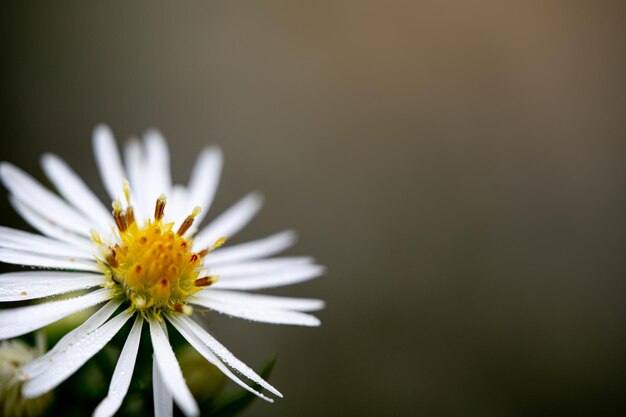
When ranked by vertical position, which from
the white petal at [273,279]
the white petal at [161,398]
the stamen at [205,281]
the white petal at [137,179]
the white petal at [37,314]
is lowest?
the white petal at [161,398]

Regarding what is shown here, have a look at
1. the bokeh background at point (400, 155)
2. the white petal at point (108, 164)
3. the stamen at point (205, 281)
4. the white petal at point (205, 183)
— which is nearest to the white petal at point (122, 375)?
the stamen at point (205, 281)

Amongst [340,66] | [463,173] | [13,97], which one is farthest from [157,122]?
[463,173]

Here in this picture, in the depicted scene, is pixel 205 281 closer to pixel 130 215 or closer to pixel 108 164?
pixel 130 215

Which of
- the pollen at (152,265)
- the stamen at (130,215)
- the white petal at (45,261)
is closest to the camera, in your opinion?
the white petal at (45,261)

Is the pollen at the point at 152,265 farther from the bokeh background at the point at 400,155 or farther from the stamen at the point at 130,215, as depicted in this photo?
the bokeh background at the point at 400,155

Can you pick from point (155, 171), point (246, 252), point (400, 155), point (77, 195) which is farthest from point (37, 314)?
point (400, 155)

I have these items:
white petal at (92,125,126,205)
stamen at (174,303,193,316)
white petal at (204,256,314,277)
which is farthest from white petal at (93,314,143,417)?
white petal at (92,125,126,205)

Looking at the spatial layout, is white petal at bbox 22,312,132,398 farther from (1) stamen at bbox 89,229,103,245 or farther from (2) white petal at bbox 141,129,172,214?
(2) white petal at bbox 141,129,172,214
